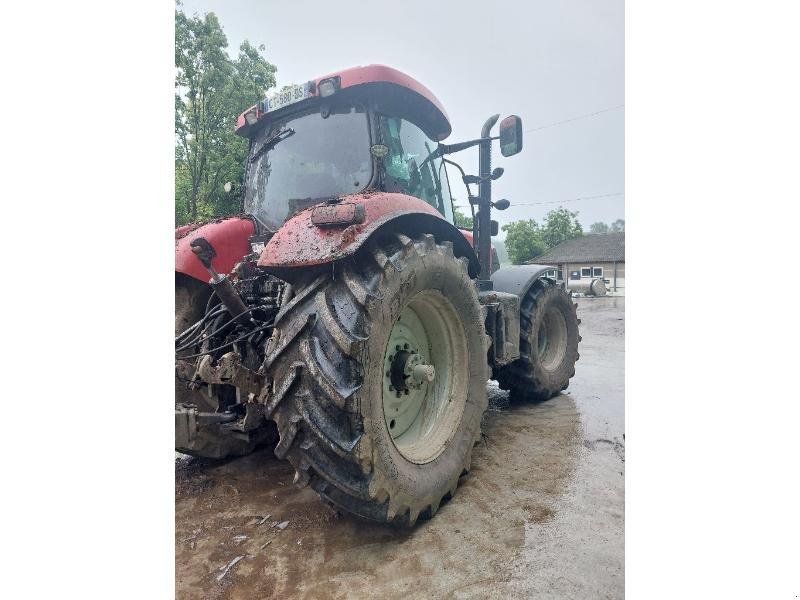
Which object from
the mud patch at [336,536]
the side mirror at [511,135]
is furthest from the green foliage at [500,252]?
the mud patch at [336,536]

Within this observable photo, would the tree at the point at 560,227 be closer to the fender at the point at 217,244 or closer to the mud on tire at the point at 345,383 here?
the mud on tire at the point at 345,383

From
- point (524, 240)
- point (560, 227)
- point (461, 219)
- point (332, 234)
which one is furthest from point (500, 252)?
point (332, 234)

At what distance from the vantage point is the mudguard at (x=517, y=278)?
3.48 meters

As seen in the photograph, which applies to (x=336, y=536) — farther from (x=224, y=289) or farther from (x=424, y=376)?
(x=224, y=289)

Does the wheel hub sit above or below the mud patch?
above

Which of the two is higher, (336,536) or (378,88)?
(378,88)

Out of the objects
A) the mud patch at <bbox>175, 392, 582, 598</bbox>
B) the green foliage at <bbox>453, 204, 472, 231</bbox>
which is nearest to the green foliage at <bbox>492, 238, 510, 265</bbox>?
the green foliage at <bbox>453, 204, 472, 231</bbox>

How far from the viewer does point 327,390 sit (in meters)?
1.52

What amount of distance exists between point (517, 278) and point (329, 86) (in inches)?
81.7

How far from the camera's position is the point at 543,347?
4.00 meters

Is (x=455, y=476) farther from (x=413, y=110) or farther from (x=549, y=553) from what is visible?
(x=413, y=110)

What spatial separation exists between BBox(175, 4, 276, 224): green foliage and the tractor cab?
0.51ft

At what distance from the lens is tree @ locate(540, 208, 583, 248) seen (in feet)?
6.13

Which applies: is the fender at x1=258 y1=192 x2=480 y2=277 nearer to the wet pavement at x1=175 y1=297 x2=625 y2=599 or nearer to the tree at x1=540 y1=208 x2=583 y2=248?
the tree at x1=540 y1=208 x2=583 y2=248
